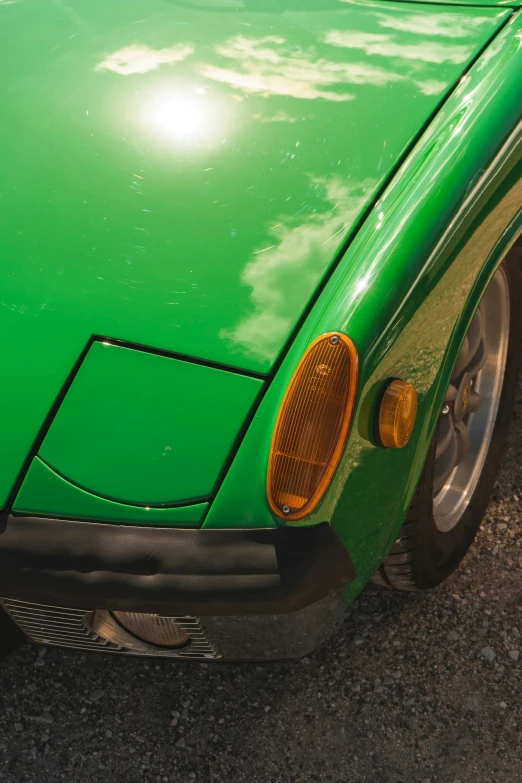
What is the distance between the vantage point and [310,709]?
227 cm

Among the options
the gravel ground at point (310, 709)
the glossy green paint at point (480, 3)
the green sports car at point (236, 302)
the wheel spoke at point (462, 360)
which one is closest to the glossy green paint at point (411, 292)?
the green sports car at point (236, 302)

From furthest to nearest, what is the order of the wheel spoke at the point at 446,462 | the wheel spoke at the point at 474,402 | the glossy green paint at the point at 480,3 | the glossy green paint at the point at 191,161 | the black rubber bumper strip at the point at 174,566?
the wheel spoke at the point at 474,402, the wheel spoke at the point at 446,462, the glossy green paint at the point at 480,3, the glossy green paint at the point at 191,161, the black rubber bumper strip at the point at 174,566

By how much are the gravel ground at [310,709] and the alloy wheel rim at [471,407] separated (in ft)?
0.96

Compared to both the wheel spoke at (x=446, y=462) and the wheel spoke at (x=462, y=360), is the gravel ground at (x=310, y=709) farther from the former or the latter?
the wheel spoke at (x=462, y=360)

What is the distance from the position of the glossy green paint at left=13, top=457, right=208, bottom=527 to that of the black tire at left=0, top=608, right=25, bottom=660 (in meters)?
0.40

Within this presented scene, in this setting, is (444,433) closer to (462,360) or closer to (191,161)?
(462,360)

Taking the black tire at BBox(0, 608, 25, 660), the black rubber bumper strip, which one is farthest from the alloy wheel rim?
the black tire at BBox(0, 608, 25, 660)

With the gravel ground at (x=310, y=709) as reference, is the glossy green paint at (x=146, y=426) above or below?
above

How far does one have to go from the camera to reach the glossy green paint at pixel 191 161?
1748 mm

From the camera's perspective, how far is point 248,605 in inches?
63.5

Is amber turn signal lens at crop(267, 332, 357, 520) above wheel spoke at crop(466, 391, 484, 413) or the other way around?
above

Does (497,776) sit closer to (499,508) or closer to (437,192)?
(499,508)

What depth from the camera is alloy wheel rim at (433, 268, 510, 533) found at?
2.46 metres

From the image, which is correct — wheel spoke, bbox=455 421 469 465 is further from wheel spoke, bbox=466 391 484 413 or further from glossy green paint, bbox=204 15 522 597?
glossy green paint, bbox=204 15 522 597
